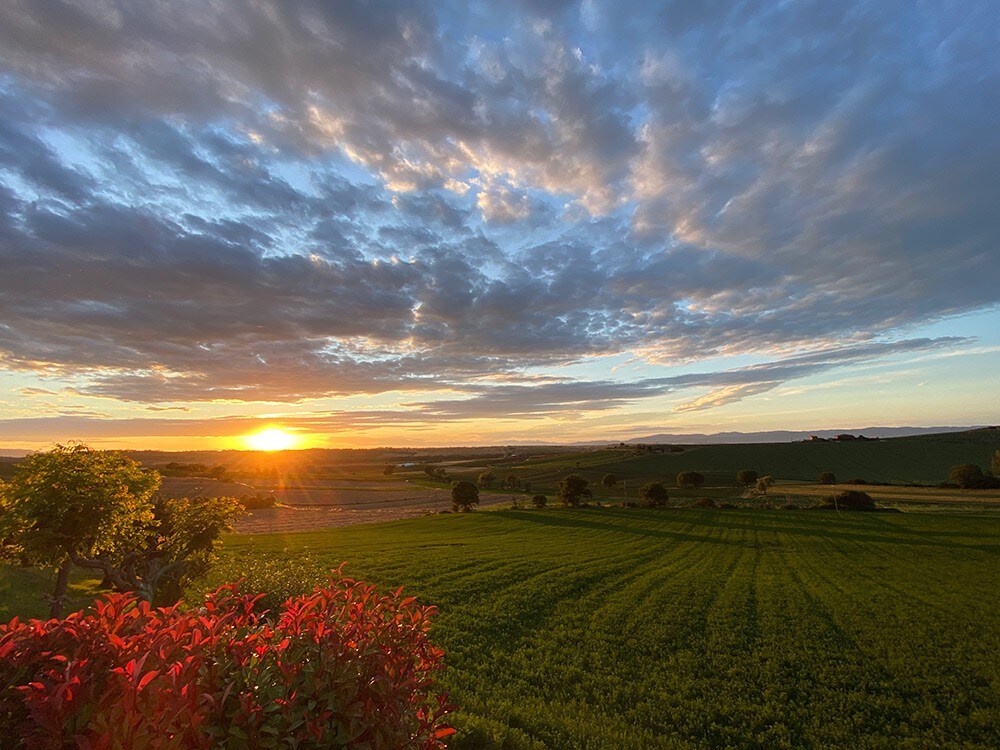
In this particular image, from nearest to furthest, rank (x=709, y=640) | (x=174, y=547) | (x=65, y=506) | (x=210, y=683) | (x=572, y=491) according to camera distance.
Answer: (x=210, y=683)
(x=65, y=506)
(x=709, y=640)
(x=174, y=547)
(x=572, y=491)

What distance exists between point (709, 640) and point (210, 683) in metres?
17.0

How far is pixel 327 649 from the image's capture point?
442cm

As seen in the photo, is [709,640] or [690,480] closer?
[709,640]

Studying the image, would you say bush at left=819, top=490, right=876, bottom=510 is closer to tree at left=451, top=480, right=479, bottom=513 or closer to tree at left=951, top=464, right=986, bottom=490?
tree at left=951, top=464, right=986, bottom=490

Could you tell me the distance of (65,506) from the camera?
13.4 m

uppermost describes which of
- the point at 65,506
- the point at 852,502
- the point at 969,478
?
the point at 65,506

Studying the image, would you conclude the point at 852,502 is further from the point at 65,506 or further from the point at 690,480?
the point at 65,506

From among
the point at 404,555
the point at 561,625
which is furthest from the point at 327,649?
the point at 404,555

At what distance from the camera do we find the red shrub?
3473 millimetres

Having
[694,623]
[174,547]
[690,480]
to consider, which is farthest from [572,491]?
[174,547]

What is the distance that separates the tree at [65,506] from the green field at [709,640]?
1082 centimetres

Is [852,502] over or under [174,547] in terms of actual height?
under

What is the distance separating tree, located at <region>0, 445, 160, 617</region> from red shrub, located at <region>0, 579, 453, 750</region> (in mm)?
11609

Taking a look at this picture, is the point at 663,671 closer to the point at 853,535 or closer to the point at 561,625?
the point at 561,625
